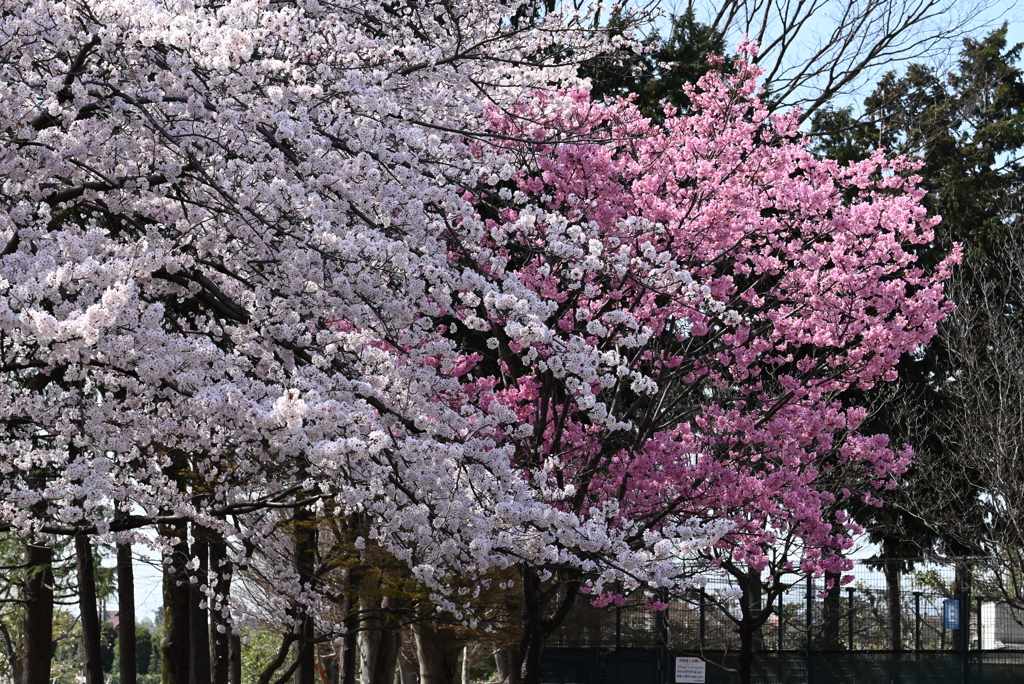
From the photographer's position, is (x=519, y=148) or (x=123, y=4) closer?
(x=123, y=4)

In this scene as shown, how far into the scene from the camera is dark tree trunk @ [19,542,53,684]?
47.0ft

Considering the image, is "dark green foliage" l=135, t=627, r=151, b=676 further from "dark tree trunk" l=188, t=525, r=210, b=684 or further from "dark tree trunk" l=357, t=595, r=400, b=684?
"dark tree trunk" l=188, t=525, r=210, b=684

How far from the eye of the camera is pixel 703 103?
12.5m

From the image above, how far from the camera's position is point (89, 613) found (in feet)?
44.5

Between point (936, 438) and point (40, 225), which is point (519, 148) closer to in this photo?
point (40, 225)

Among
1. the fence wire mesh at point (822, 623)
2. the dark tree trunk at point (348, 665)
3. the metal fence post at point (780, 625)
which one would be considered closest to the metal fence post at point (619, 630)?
the fence wire mesh at point (822, 623)

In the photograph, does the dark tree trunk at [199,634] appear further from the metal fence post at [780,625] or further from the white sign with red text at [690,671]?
the metal fence post at [780,625]

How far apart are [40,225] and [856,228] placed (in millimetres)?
8280

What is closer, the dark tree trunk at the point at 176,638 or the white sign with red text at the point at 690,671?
the dark tree trunk at the point at 176,638

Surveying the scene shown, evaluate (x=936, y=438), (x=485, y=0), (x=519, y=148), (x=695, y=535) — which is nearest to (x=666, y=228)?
(x=519, y=148)

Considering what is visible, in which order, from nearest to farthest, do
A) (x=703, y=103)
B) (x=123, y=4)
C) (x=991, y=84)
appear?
(x=123, y=4) < (x=703, y=103) < (x=991, y=84)

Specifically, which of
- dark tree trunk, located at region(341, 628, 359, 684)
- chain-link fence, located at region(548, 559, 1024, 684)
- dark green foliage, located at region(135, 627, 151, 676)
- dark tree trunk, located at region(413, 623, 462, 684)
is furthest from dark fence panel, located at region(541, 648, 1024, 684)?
dark green foliage, located at region(135, 627, 151, 676)

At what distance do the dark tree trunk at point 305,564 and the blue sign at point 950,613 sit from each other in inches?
373

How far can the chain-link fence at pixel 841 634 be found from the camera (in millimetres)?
17281
